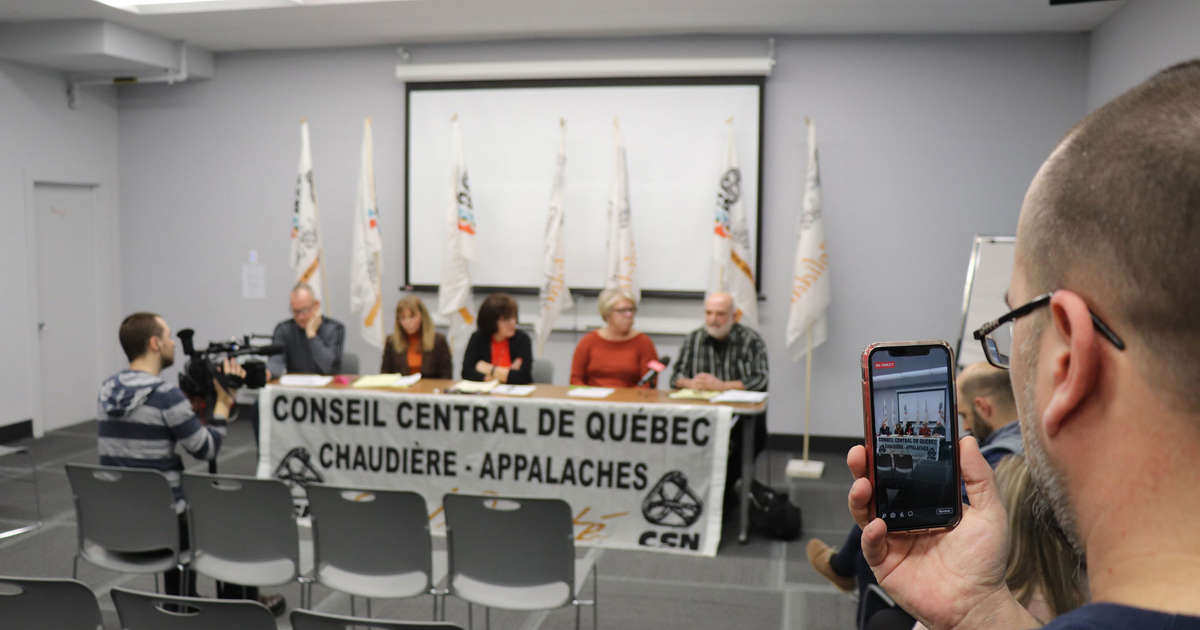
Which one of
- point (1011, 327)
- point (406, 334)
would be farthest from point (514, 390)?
point (1011, 327)

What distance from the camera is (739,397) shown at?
15.7 feet

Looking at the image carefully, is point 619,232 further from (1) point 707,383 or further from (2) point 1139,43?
(2) point 1139,43

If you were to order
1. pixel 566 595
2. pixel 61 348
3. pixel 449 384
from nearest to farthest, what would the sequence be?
pixel 566 595
pixel 449 384
pixel 61 348

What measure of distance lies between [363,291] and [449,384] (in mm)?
2141

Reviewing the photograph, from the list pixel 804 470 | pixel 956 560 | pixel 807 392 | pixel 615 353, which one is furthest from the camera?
pixel 807 392

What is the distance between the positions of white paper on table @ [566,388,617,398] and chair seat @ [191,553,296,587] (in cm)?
188

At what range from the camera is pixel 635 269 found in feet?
22.6

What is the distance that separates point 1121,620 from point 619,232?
20.2 ft

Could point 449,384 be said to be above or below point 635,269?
below

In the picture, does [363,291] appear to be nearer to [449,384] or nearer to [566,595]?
[449,384]

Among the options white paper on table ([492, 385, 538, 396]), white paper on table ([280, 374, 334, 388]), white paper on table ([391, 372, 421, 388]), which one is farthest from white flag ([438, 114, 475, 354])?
white paper on table ([492, 385, 538, 396])

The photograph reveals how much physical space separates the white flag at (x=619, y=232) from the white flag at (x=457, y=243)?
112 cm

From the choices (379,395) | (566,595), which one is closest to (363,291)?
(379,395)

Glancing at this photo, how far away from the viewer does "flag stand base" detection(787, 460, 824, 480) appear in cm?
627
